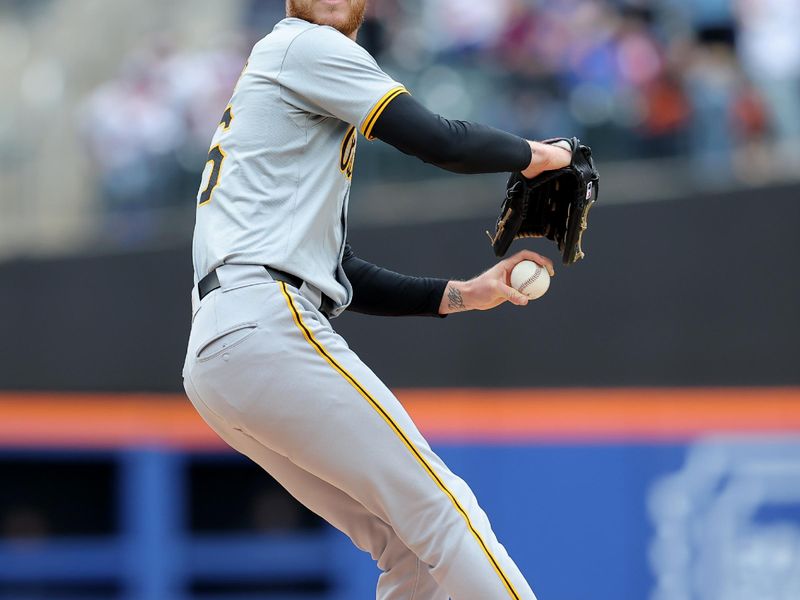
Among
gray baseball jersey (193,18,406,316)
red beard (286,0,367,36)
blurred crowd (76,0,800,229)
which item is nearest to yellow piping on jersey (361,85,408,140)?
gray baseball jersey (193,18,406,316)

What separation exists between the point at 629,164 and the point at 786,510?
2112 mm

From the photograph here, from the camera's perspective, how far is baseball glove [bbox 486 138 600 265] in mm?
3312

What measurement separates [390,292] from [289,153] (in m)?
0.57

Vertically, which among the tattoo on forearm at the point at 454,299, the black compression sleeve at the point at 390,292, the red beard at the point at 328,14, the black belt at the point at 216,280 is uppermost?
the red beard at the point at 328,14

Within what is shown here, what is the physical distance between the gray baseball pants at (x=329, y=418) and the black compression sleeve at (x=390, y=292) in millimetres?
446

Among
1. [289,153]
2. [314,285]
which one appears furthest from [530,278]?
[289,153]

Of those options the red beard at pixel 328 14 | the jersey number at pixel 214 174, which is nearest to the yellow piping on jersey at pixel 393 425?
the jersey number at pixel 214 174

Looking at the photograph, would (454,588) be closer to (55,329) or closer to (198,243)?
(198,243)

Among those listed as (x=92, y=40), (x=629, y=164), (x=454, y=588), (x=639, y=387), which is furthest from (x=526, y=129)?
(x=454, y=588)

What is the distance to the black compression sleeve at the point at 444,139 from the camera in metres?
3.07

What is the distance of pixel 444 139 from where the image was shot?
3.08m

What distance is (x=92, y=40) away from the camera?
417 inches

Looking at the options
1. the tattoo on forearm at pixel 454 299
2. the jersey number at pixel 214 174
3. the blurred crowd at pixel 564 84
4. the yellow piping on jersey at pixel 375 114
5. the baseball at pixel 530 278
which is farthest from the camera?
the blurred crowd at pixel 564 84

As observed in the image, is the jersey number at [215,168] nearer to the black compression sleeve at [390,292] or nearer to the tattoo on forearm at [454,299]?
the black compression sleeve at [390,292]
